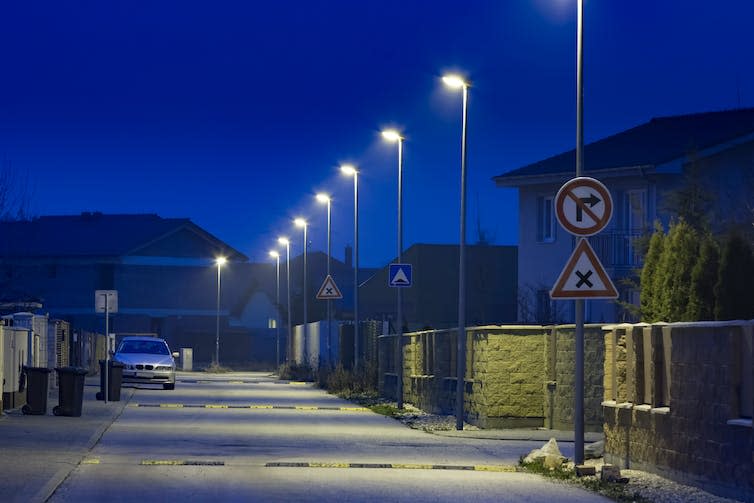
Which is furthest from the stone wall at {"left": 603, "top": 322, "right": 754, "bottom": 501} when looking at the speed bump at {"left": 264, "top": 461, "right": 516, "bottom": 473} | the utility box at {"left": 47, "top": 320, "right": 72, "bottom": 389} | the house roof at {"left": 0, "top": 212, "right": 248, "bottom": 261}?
the house roof at {"left": 0, "top": 212, "right": 248, "bottom": 261}

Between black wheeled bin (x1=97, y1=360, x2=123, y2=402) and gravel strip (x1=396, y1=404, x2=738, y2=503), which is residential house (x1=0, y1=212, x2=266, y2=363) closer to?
black wheeled bin (x1=97, y1=360, x2=123, y2=402)

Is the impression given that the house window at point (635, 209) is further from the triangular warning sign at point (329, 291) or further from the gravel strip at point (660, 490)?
the gravel strip at point (660, 490)

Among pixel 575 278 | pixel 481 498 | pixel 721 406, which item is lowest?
pixel 481 498

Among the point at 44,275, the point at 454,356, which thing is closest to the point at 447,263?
the point at 44,275

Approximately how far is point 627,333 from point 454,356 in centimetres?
1375

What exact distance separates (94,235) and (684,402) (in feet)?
282

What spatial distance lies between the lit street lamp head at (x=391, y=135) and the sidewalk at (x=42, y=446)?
9.77 metres

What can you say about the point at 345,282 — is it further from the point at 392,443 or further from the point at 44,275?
the point at 392,443

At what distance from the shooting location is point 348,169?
160ft

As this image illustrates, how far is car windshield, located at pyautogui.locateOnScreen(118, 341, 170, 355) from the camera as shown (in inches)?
1849

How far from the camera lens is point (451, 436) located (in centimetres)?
2566

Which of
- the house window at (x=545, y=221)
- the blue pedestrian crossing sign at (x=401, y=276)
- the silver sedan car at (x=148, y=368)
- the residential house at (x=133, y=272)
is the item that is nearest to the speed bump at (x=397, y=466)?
the blue pedestrian crossing sign at (x=401, y=276)

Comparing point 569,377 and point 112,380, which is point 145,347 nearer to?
point 112,380

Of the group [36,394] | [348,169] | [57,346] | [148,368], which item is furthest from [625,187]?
[36,394]
